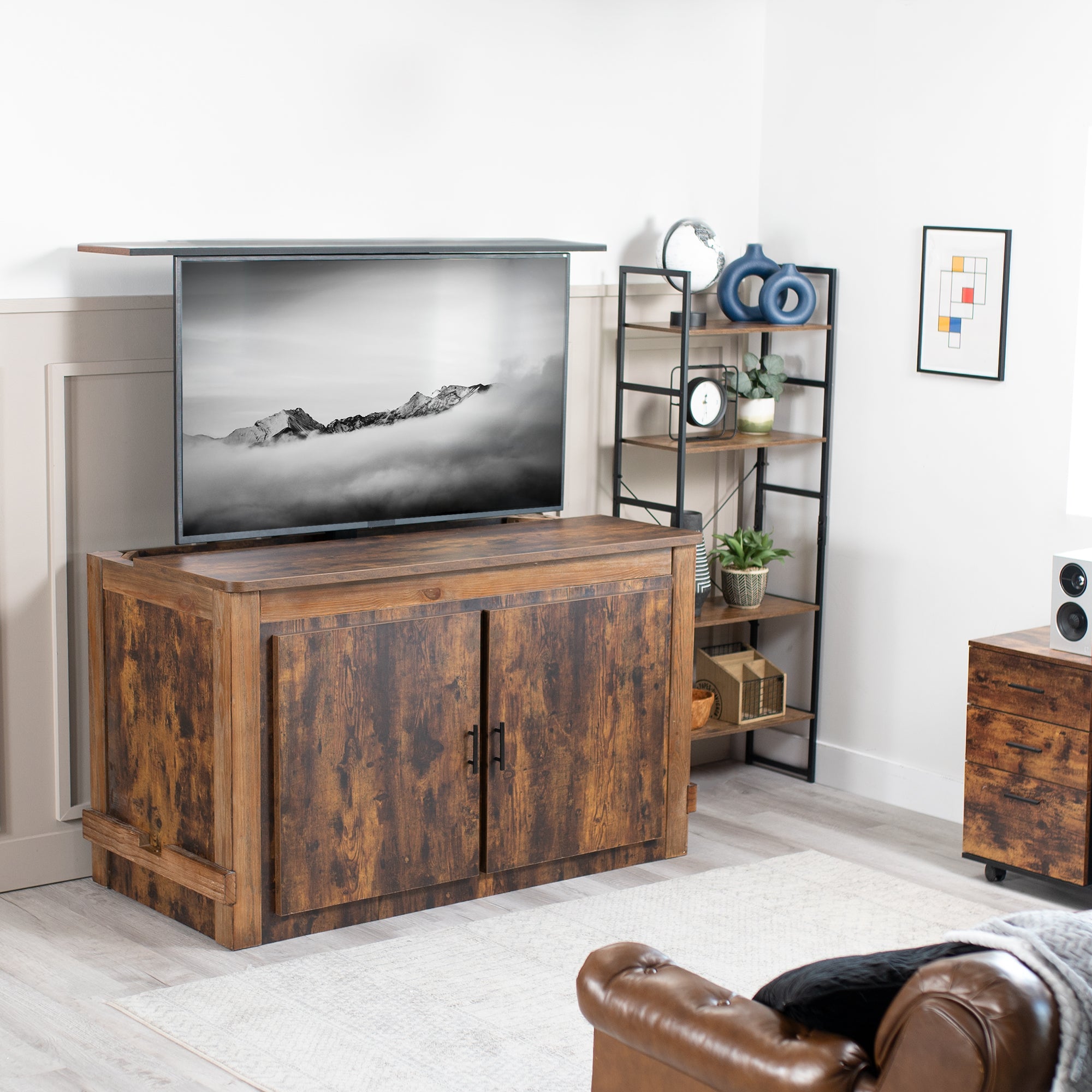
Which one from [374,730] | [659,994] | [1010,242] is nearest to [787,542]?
[1010,242]

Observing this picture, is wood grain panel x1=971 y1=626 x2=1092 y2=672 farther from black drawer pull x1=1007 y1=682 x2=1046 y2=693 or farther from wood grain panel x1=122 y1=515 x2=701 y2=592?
wood grain panel x1=122 y1=515 x2=701 y2=592

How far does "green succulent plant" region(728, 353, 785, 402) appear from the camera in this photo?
15.9 feet

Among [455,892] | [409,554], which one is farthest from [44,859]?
[409,554]

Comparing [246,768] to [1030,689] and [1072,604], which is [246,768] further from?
[1072,604]

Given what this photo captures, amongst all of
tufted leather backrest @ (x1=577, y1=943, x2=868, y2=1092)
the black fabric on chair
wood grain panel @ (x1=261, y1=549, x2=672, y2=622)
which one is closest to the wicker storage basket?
wood grain panel @ (x1=261, y1=549, x2=672, y2=622)

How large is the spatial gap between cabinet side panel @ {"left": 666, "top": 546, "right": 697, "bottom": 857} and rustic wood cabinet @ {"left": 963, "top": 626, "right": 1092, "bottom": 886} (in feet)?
2.42

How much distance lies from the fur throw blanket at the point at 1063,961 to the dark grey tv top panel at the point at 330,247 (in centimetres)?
247

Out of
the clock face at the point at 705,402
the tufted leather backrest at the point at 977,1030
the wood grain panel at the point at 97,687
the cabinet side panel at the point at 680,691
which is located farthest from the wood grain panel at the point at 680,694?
the tufted leather backrest at the point at 977,1030

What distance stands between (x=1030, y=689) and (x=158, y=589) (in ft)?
7.07

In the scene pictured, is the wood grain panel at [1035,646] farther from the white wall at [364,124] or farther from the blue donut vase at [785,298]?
the white wall at [364,124]

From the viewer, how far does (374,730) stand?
366cm

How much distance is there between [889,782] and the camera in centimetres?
485

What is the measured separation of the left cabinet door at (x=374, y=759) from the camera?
355 cm

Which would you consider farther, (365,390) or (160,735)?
(365,390)
